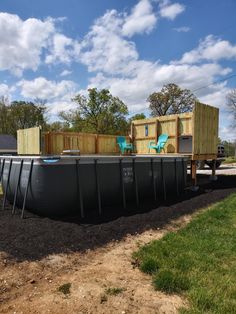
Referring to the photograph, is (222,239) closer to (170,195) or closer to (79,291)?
(79,291)

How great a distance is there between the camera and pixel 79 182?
18.4 ft

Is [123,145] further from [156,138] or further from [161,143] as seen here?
[161,143]

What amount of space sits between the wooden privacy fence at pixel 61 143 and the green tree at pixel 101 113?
1832cm

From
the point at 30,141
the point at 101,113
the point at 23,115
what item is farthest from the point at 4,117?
the point at 30,141

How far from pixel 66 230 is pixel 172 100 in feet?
111

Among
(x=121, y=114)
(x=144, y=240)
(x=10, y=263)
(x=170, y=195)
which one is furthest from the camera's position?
(x=121, y=114)

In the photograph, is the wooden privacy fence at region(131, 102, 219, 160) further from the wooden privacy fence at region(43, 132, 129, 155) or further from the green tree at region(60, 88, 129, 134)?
the green tree at region(60, 88, 129, 134)

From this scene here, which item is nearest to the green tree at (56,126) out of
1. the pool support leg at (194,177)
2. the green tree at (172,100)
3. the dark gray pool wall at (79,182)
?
the green tree at (172,100)

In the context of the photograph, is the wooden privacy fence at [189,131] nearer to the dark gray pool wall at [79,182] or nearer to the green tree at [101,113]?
the dark gray pool wall at [79,182]

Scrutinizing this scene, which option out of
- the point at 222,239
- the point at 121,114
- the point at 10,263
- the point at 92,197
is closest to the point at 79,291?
the point at 10,263

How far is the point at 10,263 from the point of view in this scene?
3.51m

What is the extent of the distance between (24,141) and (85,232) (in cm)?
806

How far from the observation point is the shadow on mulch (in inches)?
155

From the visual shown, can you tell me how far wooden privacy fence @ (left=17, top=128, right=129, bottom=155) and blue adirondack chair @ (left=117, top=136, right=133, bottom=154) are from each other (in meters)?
0.21
